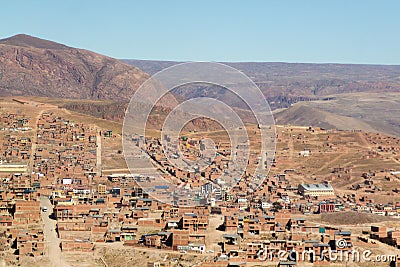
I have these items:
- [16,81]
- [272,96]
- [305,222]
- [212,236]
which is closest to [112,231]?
[212,236]

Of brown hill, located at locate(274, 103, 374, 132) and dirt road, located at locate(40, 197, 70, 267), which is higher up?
brown hill, located at locate(274, 103, 374, 132)

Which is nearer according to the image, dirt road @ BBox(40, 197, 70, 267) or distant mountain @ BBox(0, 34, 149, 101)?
dirt road @ BBox(40, 197, 70, 267)

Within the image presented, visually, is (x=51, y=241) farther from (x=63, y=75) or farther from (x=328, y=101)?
(x=328, y=101)

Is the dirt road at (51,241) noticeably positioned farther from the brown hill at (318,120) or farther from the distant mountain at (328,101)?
the distant mountain at (328,101)

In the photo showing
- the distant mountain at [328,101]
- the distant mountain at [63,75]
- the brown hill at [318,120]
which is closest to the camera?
the brown hill at [318,120]

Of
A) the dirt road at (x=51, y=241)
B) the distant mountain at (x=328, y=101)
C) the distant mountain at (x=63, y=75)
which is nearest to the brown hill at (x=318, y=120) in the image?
the distant mountain at (x=328, y=101)

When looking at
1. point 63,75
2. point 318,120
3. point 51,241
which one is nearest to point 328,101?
point 318,120

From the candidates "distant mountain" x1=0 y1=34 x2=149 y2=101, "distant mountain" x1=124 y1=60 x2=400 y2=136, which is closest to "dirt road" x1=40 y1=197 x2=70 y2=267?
"distant mountain" x1=0 y1=34 x2=149 y2=101

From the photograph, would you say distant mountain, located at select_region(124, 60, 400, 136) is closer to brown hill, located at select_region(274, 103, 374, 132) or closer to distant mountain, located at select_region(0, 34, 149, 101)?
brown hill, located at select_region(274, 103, 374, 132)

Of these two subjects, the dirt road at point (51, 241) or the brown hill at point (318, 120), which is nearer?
the dirt road at point (51, 241)
